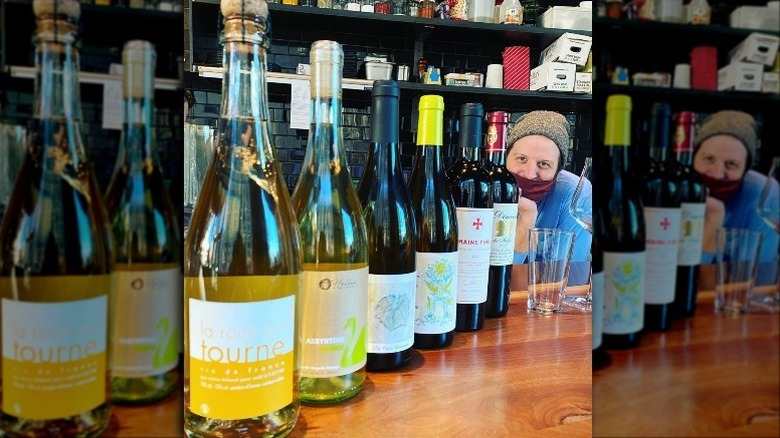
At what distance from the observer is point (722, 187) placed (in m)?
0.18

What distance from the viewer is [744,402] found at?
18cm

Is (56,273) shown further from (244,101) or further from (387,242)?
(387,242)

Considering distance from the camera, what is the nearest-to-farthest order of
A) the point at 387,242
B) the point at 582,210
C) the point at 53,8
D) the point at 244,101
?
the point at 53,8 < the point at 244,101 < the point at 387,242 < the point at 582,210

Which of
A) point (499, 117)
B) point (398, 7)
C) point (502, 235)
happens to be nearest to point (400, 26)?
point (398, 7)

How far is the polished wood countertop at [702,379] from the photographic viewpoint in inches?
6.9

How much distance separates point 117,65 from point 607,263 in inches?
7.2

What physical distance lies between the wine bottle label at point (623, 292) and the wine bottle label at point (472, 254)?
29cm

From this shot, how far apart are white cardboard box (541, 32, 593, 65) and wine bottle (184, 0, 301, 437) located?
272 mm

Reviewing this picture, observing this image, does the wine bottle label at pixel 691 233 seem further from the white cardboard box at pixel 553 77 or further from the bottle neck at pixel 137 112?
the white cardboard box at pixel 553 77

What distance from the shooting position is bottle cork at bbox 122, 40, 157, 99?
17cm

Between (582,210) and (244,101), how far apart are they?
14.8 inches

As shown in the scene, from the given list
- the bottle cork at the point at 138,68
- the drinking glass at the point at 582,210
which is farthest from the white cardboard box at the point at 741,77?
the drinking glass at the point at 582,210

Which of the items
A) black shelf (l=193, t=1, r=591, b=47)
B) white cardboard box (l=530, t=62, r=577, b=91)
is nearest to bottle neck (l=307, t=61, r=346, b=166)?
black shelf (l=193, t=1, r=591, b=47)

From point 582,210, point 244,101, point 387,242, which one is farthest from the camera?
point 582,210
